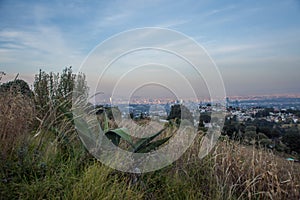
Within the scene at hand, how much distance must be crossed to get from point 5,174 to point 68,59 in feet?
10.5

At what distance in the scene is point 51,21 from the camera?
461 cm

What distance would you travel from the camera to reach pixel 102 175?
218 cm

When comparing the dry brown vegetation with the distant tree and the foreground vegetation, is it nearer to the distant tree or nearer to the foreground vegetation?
the foreground vegetation

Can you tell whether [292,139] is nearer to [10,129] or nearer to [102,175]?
[102,175]

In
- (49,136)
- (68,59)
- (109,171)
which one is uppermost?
(68,59)

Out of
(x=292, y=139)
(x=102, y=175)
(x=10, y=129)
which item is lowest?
(x=292, y=139)

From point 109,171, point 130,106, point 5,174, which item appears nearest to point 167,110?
point 130,106

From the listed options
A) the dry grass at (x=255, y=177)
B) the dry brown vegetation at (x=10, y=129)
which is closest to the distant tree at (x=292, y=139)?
the dry grass at (x=255, y=177)

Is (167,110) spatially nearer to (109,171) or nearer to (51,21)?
(109,171)

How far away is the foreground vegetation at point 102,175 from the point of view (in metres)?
1.96

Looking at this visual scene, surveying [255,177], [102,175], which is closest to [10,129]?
[102,175]

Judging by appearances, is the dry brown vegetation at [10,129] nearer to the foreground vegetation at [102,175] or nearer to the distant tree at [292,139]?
the foreground vegetation at [102,175]

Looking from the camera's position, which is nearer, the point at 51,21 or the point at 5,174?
the point at 5,174

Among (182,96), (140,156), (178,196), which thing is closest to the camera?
(178,196)
